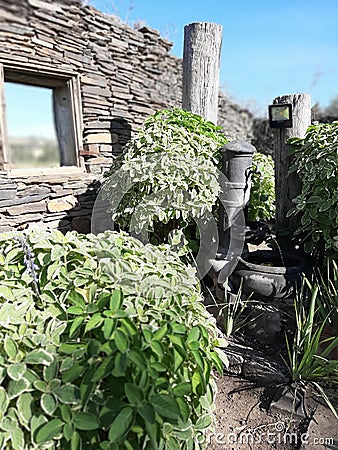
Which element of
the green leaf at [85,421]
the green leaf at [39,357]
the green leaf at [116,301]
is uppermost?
the green leaf at [116,301]

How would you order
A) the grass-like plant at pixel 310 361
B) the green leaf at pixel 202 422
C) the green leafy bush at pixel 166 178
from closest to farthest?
the green leaf at pixel 202 422 → the grass-like plant at pixel 310 361 → the green leafy bush at pixel 166 178

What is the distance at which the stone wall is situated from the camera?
11.8 ft

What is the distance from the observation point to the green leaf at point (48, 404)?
92 centimetres

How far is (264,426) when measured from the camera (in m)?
1.65

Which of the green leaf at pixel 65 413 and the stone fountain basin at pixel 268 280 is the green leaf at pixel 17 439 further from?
the stone fountain basin at pixel 268 280

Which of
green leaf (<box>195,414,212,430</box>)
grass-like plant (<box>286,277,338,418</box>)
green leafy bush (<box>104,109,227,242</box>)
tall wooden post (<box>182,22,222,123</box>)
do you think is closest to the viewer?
green leaf (<box>195,414,212,430</box>)

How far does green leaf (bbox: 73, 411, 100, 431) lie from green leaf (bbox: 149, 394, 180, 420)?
0.14 metres

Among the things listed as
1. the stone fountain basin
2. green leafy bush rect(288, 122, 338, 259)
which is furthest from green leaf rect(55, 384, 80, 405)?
green leafy bush rect(288, 122, 338, 259)

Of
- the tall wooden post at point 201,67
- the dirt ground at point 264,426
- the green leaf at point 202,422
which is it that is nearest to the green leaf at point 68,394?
the green leaf at point 202,422

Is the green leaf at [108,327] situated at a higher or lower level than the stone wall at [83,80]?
lower

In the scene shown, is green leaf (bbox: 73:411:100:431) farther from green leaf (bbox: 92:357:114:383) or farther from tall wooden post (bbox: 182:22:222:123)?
tall wooden post (bbox: 182:22:222:123)

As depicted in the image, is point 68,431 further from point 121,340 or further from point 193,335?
point 193,335

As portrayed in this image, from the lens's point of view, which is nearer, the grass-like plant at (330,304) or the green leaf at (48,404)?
the green leaf at (48,404)

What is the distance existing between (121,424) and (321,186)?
6.26 feet
